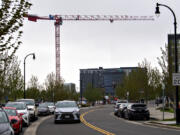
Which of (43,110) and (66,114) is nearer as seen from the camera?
(66,114)

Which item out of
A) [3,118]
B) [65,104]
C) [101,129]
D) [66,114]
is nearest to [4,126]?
[3,118]

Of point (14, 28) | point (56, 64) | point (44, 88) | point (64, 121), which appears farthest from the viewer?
point (56, 64)

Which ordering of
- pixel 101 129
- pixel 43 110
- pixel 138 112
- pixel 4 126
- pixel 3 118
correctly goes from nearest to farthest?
pixel 4 126 → pixel 3 118 → pixel 101 129 → pixel 138 112 → pixel 43 110

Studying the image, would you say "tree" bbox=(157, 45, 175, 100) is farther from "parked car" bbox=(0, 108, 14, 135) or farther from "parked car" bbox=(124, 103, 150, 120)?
"parked car" bbox=(0, 108, 14, 135)

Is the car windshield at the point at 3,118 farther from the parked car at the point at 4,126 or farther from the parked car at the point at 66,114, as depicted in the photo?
the parked car at the point at 66,114

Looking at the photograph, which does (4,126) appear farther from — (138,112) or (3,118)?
(138,112)

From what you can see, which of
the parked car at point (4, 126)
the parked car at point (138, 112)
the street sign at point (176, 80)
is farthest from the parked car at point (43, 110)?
the parked car at point (4, 126)

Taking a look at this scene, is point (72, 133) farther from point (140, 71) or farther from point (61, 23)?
point (61, 23)

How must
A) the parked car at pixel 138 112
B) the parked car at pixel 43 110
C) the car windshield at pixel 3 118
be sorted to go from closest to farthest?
the car windshield at pixel 3 118, the parked car at pixel 138 112, the parked car at pixel 43 110

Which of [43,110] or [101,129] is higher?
[101,129]

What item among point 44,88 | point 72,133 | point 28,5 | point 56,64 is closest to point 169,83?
point 72,133

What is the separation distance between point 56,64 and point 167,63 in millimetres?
89638

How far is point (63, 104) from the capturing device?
29234 millimetres

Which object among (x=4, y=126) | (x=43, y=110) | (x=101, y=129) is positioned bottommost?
(x=43, y=110)
